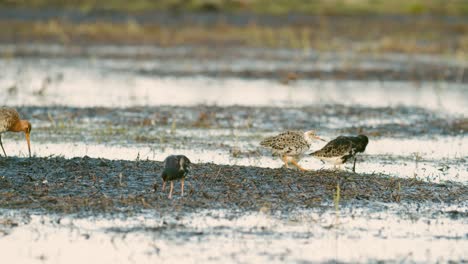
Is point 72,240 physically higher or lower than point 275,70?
lower

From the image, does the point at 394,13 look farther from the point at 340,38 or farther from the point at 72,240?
the point at 72,240

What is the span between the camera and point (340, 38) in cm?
4275

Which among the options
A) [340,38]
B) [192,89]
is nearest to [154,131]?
[192,89]

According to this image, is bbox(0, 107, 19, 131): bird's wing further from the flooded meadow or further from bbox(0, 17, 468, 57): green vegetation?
bbox(0, 17, 468, 57): green vegetation

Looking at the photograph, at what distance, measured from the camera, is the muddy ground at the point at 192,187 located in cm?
1138

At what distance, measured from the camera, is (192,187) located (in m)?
12.1

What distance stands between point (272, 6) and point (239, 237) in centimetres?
4367

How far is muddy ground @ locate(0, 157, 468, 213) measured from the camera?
37.3ft

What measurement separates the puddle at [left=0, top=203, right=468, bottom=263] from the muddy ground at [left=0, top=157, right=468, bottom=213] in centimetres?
38

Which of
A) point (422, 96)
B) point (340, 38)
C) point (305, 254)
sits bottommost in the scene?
point (305, 254)

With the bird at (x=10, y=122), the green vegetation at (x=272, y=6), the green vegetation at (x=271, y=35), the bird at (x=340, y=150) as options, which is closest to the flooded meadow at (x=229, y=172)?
the bird at (x=340, y=150)

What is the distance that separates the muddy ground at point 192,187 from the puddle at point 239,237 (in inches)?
14.9

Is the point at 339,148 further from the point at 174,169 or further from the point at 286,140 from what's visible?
the point at 174,169

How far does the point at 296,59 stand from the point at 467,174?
2116cm
